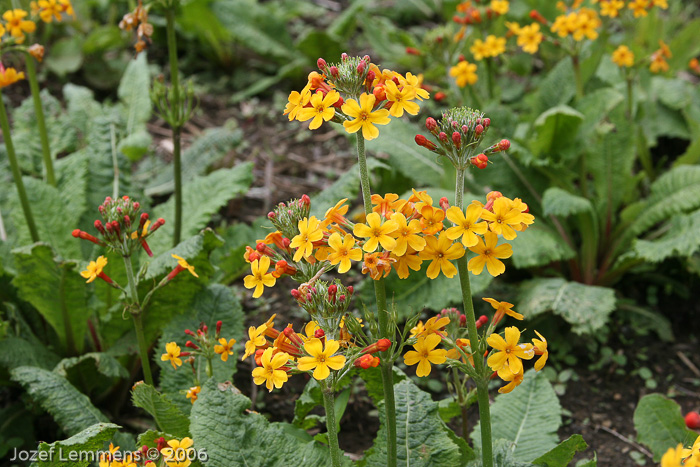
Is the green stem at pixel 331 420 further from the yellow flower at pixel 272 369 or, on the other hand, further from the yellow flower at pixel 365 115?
the yellow flower at pixel 365 115

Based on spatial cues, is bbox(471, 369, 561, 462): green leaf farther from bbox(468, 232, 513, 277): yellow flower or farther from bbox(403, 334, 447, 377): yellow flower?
bbox(468, 232, 513, 277): yellow flower

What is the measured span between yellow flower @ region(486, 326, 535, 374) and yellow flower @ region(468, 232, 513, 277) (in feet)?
0.58

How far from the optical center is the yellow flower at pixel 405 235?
1.72 meters

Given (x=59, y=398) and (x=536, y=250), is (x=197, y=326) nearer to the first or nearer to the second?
(x=59, y=398)

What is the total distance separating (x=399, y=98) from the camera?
183cm

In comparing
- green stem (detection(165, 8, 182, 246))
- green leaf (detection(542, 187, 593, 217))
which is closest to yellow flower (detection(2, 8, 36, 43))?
green stem (detection(165, 8, 182, 246))

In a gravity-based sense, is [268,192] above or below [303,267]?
above

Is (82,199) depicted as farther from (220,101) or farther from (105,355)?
(220,101)

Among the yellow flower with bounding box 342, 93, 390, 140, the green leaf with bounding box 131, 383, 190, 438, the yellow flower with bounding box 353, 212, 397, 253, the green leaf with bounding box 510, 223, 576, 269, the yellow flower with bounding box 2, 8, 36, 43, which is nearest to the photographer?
the yellow flower with bounding box 353, 212, 397, 253

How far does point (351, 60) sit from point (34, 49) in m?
2.00

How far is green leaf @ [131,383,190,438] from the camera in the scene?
94.2 inches

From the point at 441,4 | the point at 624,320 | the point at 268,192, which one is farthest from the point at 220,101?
the point at 624,320

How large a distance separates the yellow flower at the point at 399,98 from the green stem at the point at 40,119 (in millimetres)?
2332

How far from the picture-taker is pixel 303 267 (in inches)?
76.9
